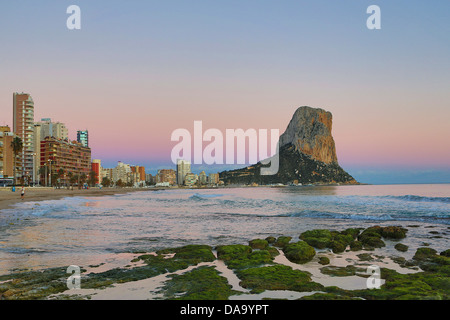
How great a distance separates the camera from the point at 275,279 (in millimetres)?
9789

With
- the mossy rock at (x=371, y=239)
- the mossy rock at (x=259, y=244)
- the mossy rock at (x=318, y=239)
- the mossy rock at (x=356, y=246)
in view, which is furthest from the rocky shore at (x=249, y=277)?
the mossy rock at (x=371, y=239)

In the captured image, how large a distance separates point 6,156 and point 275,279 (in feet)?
534

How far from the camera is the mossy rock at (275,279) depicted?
29.7ft

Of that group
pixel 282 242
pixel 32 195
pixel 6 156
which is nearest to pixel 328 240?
pixel 282 242

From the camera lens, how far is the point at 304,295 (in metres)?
8.45

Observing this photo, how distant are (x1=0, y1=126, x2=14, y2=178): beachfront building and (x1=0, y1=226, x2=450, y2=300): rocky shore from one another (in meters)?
150

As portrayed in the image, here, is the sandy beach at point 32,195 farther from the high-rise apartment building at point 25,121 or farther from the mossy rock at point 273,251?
the high-rise apartment building at point 25,121

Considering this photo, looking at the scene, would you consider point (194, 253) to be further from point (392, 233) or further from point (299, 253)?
point (392, 233)

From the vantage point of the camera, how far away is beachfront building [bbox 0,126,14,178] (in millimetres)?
133500

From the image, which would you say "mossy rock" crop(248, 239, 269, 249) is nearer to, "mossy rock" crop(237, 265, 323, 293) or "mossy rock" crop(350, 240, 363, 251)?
"mossy rock" crop(350, 240, 363, 251)
